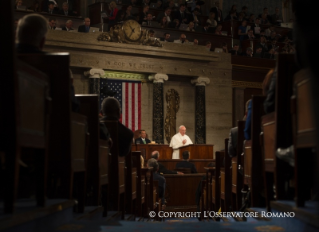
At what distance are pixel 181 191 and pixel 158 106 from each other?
168 inches

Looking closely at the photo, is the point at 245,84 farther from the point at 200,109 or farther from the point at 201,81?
the point at 200,109

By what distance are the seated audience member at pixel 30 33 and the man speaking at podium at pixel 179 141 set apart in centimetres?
1023

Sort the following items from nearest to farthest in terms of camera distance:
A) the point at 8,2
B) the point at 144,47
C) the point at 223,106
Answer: the point at 8,2
the point at 144,47
the point at 223,106

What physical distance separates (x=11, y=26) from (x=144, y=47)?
1179cm

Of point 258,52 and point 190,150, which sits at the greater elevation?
point 258,52

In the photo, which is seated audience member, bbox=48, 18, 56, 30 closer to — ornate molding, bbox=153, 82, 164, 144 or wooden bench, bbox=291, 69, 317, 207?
ornate molding, bbox=153, 82, 164, 144

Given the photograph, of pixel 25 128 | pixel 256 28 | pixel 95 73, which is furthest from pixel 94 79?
pixel 25 128

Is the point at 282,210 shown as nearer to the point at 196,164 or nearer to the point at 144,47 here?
the point at 196,164

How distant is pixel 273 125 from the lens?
3.65 m

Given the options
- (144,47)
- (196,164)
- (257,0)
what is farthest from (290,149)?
(257,0)

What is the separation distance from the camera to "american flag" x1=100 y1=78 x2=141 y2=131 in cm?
1430

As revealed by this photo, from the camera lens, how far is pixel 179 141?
13859mm

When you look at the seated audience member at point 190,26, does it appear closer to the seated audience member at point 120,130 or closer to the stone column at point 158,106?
the stone column at point 158,106

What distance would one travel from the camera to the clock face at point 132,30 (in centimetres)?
1386
